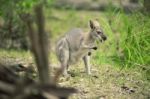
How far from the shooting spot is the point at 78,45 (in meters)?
8.66

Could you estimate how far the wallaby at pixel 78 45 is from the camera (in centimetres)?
850

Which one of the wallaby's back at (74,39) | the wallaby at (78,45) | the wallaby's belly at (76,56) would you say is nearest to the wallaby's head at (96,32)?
the wallaby at (78,45)

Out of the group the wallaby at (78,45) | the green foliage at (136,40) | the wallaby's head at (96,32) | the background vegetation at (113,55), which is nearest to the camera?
the background vegetation at (113,55)

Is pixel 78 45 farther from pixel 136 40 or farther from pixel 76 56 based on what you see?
pixel 136 40

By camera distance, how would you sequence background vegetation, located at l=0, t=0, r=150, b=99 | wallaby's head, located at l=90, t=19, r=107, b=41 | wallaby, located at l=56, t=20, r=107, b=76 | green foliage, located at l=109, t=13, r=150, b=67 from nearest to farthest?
background vegetation, located at l=0, t=0, r=150, b=99, wallaby, located at l=56, t=20, r=107, b=76, green foliage, located at l=109, t=13, r=150, b=67, wallaby's head, located at l=90, t=19, r=107, b=41

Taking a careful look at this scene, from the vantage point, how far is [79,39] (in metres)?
8.77

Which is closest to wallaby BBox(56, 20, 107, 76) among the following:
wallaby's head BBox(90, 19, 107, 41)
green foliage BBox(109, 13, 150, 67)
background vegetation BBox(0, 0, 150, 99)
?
wallaby's head BBox(90, 19, 107, 41)

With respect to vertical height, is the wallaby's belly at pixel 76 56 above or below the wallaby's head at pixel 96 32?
below

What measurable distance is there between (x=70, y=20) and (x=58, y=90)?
455 inches

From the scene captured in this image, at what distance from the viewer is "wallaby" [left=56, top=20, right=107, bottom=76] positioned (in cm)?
850

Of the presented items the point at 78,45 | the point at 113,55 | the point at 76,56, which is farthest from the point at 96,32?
the point at 113,55

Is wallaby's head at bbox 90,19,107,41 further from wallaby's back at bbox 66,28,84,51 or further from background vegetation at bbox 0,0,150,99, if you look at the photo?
background vegetation at bbox 0,0,150,99

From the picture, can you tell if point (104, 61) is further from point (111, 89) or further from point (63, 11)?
point (63, 11)

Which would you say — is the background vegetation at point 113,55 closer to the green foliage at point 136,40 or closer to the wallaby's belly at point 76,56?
the green foliage at point 136,40
